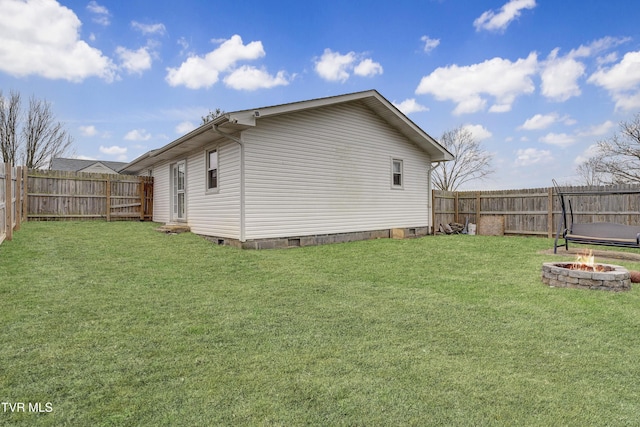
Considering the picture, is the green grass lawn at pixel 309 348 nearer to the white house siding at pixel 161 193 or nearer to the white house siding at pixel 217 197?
the white house siding at pixel 217 197

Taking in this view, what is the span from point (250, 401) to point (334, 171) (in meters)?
8.76

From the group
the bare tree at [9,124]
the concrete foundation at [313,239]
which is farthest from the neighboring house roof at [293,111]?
the bare tree at [9,124]

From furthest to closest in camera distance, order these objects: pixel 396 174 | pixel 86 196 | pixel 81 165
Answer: pixel 81 165 < pixel 86 196 < pixel 396 174

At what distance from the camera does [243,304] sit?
4.41 metres

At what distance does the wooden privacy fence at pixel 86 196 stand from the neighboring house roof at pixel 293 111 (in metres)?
1.30

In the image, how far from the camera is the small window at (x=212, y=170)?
10.0 metres

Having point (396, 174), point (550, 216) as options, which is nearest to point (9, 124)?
point (396, 174)

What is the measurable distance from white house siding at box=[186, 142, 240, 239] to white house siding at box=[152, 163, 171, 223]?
2376mm

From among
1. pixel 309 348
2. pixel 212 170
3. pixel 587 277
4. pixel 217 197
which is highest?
pixel 212 170

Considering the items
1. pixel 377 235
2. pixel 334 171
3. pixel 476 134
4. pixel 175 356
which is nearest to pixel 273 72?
pixel 334 171

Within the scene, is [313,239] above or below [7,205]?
below

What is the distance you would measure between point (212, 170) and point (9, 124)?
20118mm

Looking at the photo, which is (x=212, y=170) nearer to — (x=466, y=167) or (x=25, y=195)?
(x=25, y=195)

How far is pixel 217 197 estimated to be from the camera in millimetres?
9820
